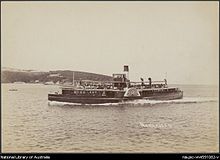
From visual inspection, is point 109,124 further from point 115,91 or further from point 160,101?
point 160,101

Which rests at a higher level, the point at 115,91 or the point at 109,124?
the point at 115,91

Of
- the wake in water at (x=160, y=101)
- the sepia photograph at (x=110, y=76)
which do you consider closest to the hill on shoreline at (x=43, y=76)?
the sepia photograph at (x=110, y=76)

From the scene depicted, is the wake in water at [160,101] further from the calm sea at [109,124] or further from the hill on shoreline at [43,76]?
the hill on shoreline at [43,76]

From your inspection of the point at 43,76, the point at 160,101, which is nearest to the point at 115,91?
the point at 160,101

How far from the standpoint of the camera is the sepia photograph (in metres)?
1.80

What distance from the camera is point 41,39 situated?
1.84m

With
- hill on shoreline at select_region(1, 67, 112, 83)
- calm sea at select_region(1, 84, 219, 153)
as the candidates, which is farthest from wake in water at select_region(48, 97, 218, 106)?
hill on shoreline at select_region(1, 67, 112, 83)

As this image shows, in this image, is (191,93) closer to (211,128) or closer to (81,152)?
(211,128)

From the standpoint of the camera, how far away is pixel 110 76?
1.85m

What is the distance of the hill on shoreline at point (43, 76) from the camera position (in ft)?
5.93

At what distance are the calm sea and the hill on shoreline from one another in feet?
0.11

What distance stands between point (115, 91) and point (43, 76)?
1.15ft

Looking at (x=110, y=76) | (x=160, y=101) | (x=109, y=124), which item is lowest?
(x=109, y=124)

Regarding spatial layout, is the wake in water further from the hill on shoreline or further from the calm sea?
the hill on shoreline
